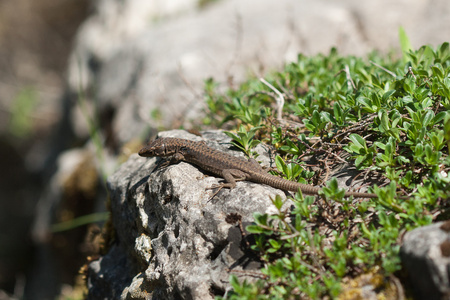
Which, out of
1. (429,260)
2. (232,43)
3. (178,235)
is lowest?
(178,235)

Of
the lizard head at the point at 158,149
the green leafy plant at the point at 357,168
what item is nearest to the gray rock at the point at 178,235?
the lizard head at the point at 158,149

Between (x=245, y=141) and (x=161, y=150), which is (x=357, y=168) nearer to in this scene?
(x=245, y=141)

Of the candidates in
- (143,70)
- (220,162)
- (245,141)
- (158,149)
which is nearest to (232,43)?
(143,70)

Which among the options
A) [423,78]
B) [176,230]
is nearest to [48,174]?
[176,230]

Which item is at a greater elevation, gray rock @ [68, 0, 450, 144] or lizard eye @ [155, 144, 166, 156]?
gray rock @ [68, 0, 450, 144]

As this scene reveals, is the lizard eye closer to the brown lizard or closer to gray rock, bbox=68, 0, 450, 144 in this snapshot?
the brown lizard

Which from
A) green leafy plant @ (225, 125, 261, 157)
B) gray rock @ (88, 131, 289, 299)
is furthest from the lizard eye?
green leafy plant @ (225, 125, 261, 157)

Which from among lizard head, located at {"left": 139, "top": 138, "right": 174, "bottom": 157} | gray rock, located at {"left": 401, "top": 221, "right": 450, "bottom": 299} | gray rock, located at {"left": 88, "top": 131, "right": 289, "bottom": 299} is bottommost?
gray rock, located at {"left": 88, "top": 131, "right": 289, "bottom": 299}
